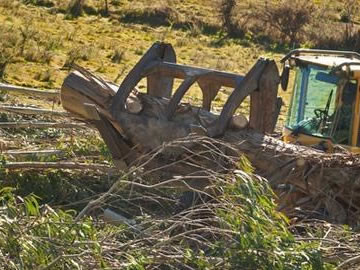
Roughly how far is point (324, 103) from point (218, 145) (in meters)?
2.20

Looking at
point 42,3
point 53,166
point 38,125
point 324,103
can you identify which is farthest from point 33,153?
point 42,3

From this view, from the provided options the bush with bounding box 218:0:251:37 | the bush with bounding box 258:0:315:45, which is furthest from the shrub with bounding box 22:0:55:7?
the bush with bounding box 258:0:315:45

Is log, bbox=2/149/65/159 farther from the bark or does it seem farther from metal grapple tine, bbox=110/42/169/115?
metal grapple tine, bbox=110/42/169/115

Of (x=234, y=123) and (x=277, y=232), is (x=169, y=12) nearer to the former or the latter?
(x=234, y=123)

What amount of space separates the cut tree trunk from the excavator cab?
2.52 ft

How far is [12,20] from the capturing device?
26891 mm

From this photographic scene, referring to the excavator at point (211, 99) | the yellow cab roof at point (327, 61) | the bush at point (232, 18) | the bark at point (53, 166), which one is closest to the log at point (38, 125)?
the excavator at point (211, 99)

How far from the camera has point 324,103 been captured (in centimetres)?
990

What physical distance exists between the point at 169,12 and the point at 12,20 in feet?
26.4

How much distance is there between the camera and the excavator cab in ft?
31.1

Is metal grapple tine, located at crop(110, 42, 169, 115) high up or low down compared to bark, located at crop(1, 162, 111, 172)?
up

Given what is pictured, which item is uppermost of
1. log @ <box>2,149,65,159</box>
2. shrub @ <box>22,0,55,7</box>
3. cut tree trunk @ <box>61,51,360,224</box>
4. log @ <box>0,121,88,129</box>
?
cut tree trunk @ <box>61,51,360,224</box>

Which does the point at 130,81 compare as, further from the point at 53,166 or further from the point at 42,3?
the point at 42,3

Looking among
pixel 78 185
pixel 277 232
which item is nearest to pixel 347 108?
pixel 78 185
